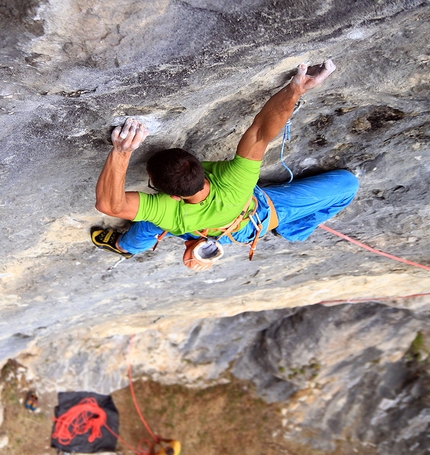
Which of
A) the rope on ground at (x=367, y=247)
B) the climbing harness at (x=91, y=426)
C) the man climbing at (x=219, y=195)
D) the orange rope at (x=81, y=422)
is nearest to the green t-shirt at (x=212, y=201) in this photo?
the man climbing at (x=219, y=195)

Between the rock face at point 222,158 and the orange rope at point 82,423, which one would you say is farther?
the orange rope at point 82,423

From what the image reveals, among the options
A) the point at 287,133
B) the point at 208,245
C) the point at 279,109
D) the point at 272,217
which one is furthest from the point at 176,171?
the point at 272,217

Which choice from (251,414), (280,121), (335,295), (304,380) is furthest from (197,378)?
(280,121)

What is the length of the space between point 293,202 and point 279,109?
0.89 m

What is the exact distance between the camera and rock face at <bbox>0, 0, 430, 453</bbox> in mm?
1601

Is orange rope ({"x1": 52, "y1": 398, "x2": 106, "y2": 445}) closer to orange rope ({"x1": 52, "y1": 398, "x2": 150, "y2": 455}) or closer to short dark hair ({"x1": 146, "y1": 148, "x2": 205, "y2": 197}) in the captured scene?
orange rope ({"x1": 52, "y1": 398, "x2": 150, "y2": 455})

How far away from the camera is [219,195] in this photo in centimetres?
231

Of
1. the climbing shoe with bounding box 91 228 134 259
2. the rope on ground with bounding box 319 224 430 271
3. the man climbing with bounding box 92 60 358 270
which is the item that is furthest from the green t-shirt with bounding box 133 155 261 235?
the rope on ground with bounding box 319 224 430 271

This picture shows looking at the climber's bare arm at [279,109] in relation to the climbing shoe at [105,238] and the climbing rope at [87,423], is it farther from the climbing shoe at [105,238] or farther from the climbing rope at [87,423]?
the climbing rope at [87,423]

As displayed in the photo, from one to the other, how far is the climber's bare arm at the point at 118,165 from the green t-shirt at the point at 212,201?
19 centimetres

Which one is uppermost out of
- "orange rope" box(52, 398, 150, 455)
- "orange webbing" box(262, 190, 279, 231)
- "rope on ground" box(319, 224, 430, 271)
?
"rope on ground" box(319, 224, 430, 271)

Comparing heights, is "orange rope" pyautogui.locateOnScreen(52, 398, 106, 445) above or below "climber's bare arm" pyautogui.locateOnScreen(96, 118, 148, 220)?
below

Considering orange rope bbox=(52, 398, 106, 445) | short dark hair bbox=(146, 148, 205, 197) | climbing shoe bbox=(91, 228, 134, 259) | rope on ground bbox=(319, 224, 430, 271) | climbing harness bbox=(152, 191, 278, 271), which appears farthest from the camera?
orange rope bbox=(52, 398, 106, 445)

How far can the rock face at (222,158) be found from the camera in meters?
1.60
